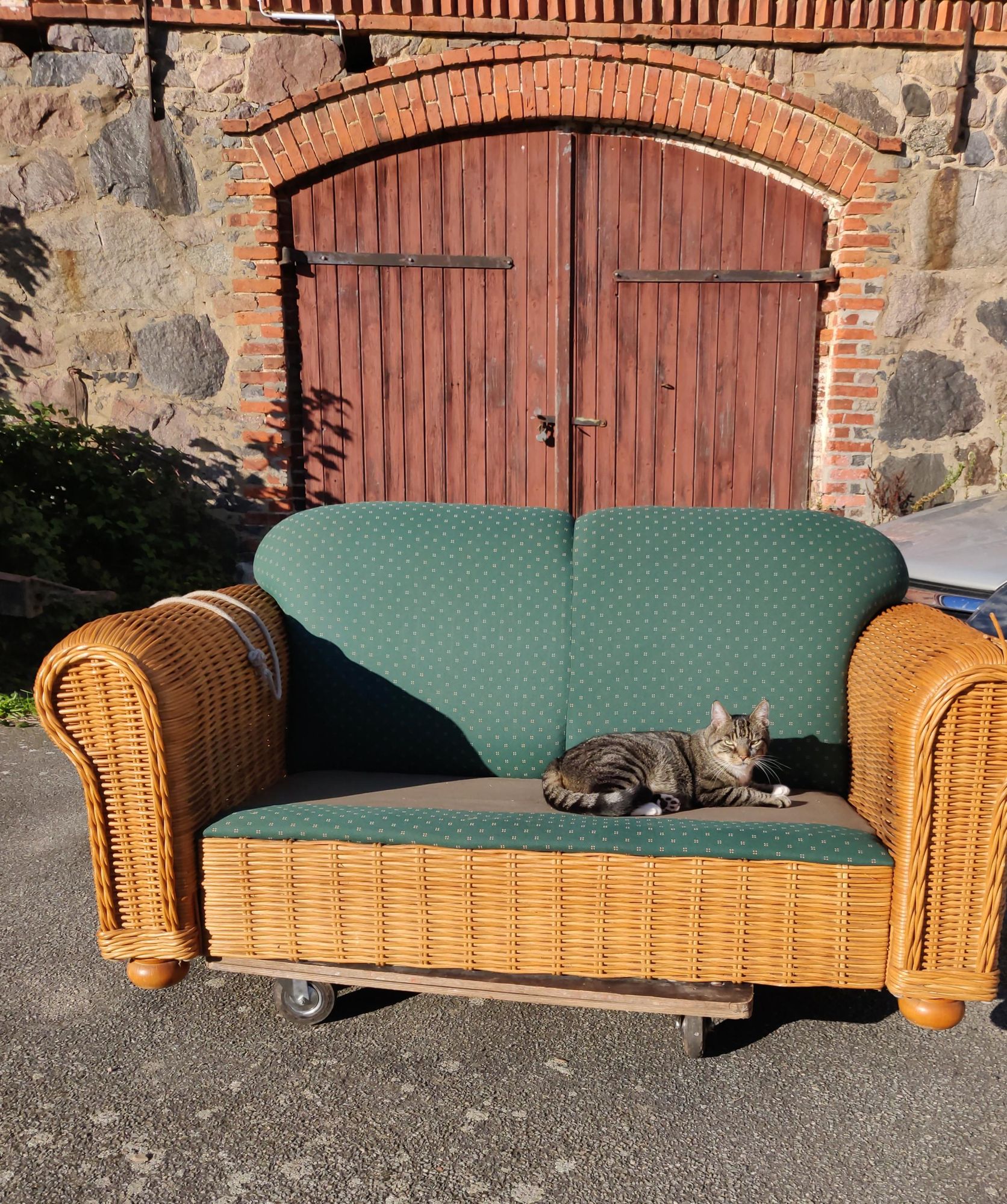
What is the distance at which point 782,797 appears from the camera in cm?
221

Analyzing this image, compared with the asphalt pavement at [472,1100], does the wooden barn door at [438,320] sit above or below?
above

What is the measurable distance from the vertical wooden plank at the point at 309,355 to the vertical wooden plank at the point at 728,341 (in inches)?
83.5

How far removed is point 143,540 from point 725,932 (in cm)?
375

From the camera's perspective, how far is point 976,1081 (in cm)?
191

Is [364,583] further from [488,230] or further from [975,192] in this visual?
[975,192]

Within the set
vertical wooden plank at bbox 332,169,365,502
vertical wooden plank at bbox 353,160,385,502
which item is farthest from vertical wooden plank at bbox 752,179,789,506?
vertical wooden plank at bbox 332,169,365,502

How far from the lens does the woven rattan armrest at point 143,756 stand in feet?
6.05

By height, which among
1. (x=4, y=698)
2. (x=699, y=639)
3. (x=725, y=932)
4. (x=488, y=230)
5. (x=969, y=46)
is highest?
(x=969, y=46)

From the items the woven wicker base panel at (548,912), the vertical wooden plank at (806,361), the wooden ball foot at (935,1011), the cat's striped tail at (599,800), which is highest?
the vertical wooden plank at (806,361)

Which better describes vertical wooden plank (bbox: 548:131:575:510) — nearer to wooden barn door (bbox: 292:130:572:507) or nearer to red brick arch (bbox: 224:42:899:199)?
wooden barn door (bbox: 292:130:572:507)

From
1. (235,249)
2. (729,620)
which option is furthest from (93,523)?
(729,620)

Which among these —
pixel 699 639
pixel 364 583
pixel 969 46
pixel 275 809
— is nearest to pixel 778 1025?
pixel 699 639

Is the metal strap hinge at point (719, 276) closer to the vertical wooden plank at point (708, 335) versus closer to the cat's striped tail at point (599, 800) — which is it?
the vertical wooden plank at point (708, 335)

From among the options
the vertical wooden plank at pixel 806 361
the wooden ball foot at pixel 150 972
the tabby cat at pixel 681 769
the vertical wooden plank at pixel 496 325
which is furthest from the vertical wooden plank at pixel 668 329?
the wooden ball foot at pixel 150 972
